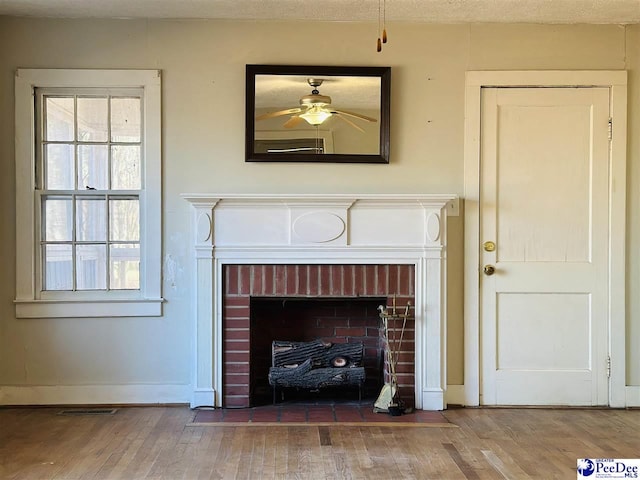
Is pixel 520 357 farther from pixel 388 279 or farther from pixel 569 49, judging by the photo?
pixel 569 49

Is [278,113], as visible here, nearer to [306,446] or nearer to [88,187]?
[88,187]

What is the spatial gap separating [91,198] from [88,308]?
0.71 m

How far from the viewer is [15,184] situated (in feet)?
12.5

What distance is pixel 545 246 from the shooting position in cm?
386

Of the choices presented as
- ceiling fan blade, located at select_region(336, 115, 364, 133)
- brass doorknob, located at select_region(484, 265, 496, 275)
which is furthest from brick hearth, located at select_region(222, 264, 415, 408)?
ceiling fan blade, located at select_region(336, 115, 364, 133)

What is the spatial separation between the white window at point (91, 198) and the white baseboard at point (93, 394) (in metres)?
0.47

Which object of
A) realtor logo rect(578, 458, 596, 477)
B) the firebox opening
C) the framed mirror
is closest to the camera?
realtor logo rect(578, 458, 596, 477)

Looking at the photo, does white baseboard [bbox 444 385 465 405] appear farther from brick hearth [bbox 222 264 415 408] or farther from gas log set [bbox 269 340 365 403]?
gas log set [bbox 269 340 365 403]

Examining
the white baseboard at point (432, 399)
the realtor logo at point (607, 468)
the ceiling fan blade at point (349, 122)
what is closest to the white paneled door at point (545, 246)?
the white baseboard at point (432, 399)

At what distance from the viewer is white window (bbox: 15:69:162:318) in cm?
380

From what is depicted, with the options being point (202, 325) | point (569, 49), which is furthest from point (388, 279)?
point (569, 49)

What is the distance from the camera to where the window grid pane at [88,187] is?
3854mm

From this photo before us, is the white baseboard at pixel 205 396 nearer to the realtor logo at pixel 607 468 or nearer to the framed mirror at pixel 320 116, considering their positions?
the framed mirror at pixel 320 116

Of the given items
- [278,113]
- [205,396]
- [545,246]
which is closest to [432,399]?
[545,246]
